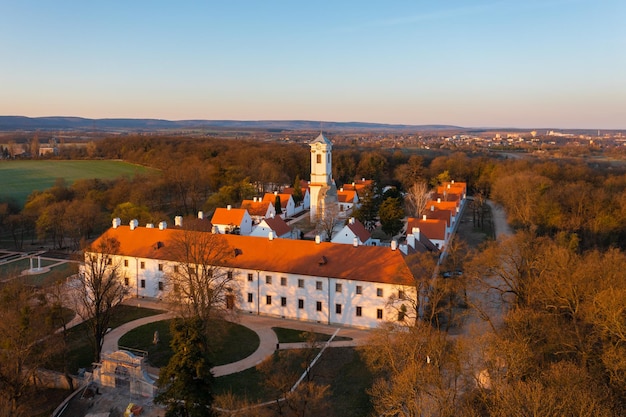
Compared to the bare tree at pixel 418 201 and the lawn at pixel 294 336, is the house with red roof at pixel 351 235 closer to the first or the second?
Result: the lawn at pixel 294 336

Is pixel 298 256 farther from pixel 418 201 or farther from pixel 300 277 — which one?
pixel 418 201

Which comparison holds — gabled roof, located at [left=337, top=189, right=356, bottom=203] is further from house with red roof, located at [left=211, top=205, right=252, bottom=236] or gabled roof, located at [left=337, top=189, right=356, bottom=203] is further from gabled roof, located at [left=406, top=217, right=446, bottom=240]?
gabled roof, located at [left=406, top=217, right=446, bottom=240]

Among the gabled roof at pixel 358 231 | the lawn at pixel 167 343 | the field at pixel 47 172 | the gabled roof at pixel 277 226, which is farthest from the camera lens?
the field at pixel 47 172

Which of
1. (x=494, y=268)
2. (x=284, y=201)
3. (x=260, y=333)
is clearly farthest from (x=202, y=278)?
(x=284, y=201)

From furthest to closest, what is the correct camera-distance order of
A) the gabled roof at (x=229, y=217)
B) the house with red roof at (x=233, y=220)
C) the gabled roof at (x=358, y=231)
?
the gabled roof at (x=229, y=217)
the house with red roof at (x=233, y=220)
the gabled roof at (x=358, y=231)

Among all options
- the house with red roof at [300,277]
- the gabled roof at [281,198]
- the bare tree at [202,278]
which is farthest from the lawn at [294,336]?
the gabled roof at [281,198]

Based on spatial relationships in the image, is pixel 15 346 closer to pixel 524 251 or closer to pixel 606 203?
pixel 524 251
